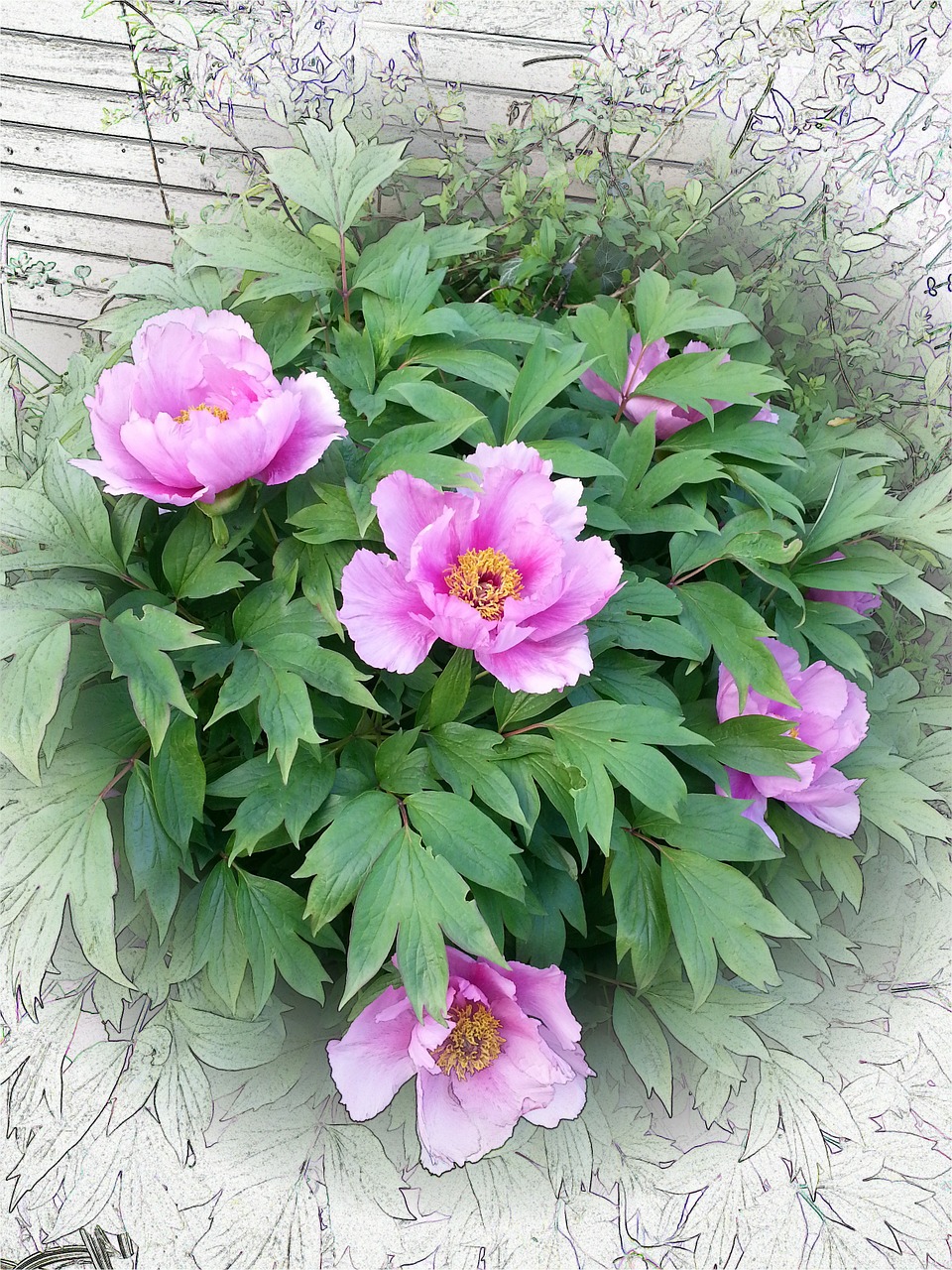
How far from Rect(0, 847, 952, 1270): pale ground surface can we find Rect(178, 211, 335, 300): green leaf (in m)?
0.70

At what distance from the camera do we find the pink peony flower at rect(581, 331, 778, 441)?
3.51 ft

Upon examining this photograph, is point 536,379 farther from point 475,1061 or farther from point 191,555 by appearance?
point 475,1061

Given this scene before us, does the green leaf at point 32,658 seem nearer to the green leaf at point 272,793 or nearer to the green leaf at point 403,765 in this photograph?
the green leaf at point 272,793

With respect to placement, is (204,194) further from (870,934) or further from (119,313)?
(870,934)

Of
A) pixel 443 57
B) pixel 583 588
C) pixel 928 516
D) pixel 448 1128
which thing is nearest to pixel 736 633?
pixel 583 588

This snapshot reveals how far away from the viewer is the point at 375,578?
2.53 ft

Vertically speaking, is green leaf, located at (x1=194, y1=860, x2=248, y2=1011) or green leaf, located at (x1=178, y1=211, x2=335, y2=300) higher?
green leaf, located at (x1=178, y1=211, x2=335, y2=300)

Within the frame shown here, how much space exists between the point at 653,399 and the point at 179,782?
66 cm

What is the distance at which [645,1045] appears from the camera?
3.07 feet

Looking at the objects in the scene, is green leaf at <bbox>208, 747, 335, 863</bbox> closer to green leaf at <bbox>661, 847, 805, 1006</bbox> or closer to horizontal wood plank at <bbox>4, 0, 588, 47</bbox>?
green leaf at <bbox>661, 847, 805, 1006</bbox>

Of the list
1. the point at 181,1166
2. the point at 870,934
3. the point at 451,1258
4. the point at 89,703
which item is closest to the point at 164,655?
the point at 89,703

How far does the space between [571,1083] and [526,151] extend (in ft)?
3.70

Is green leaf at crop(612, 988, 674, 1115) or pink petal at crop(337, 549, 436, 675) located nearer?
pink petal at crop(337, 549, 436, 675)

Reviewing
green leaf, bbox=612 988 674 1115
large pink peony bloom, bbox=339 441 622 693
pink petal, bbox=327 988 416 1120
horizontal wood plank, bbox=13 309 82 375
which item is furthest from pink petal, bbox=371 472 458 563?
horizontal wood plank, bbox=13 309 82 375
